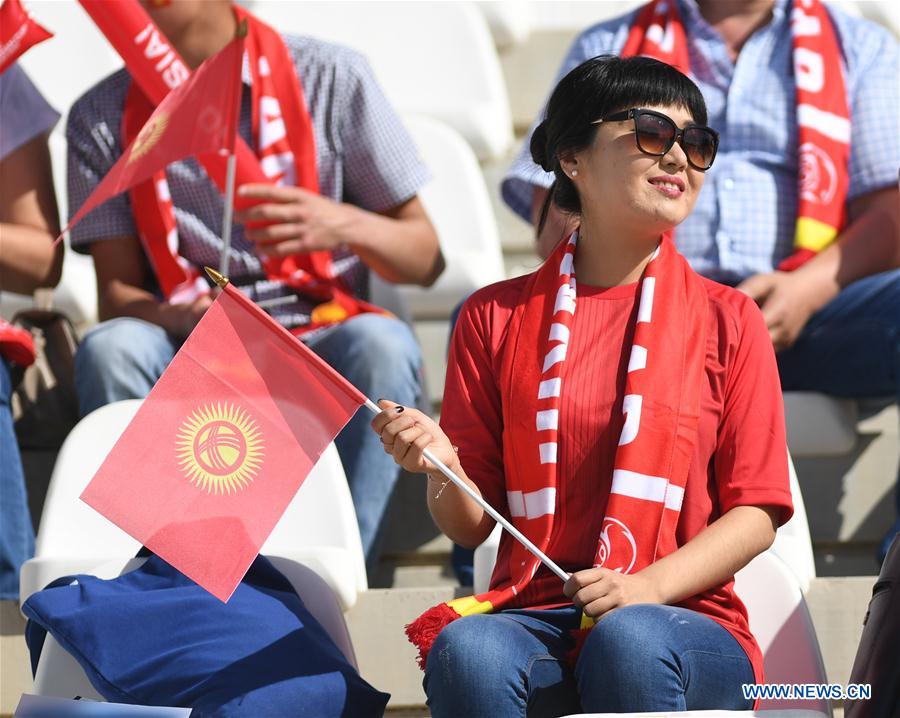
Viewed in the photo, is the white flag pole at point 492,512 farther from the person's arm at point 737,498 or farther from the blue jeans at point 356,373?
→ the blue jeans at point 356,373

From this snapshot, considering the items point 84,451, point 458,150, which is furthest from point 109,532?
point 458,150

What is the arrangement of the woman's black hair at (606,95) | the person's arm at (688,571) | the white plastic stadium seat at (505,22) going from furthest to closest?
the white plastic stadium seat at (505,22)
the woman's black hair at (606,95)
the person's arm at (688,571)

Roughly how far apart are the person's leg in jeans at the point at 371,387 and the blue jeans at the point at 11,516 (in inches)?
24.3

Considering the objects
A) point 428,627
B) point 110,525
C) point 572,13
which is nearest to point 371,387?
point 110,525

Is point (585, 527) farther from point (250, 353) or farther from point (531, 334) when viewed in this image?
point (250, 353)

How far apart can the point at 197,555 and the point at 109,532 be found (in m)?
0.60

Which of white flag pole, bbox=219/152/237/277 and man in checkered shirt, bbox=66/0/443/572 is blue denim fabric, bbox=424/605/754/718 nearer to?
man in checkered shirt, bbox=66/0/443/572

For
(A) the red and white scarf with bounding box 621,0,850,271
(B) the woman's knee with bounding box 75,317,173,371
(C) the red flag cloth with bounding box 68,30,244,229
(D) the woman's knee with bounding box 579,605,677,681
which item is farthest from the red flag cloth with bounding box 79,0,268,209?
(D) the woman's knee with bounding box 579,605,677,681

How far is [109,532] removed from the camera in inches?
101

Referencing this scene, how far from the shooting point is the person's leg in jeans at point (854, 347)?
10.0 ft

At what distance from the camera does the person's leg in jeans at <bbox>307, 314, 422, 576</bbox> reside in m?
2.92

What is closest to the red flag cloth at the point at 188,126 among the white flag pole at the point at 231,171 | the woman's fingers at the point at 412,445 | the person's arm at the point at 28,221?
the white flag pole at the point at 231,171

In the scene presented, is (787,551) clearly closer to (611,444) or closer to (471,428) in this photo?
(611,444)

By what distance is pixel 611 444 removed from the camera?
2.12 m
